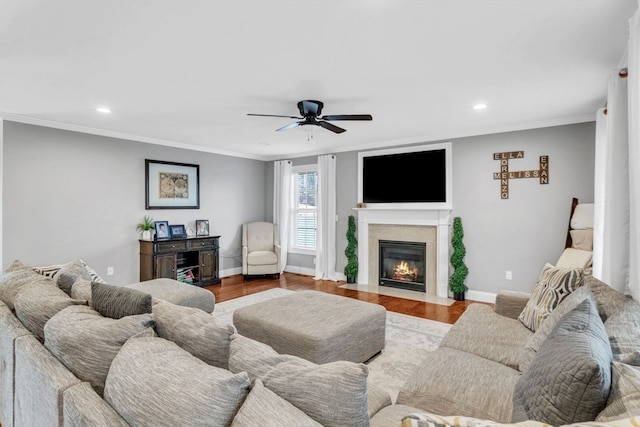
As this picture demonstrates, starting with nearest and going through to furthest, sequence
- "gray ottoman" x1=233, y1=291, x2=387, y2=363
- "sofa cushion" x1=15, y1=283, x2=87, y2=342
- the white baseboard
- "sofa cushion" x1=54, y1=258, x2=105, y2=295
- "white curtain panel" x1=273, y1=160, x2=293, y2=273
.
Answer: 1. "sofa cushion" x1=15, y1=283, x2=87, y2=342
2. "sofa cushion" x1=54, y1=258, x2=105, y2=295
3. "gray ottoman" x1=233, y1=291, x2=387, y2=363
4. the white baseboard
5. "white curtain panel" x1=273, y1=160, x2=293, y2=273

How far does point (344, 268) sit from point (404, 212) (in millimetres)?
1566

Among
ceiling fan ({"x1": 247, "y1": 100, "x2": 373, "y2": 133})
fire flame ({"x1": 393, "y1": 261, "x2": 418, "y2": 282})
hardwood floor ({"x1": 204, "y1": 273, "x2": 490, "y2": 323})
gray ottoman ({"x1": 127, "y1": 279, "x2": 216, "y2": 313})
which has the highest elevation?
ceiling fan ({"x1": 247, "y1": 100, "x2": 373, "y2": 133})

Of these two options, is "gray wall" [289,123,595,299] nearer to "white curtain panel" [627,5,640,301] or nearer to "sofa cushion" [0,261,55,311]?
"white curtain panel" [627,5,640,301]

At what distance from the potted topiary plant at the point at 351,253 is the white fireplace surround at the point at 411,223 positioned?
0.07 meters

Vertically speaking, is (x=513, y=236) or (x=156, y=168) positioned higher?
(x=156, y=168)

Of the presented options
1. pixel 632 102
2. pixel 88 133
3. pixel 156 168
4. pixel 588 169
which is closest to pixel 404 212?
pixel 588 169

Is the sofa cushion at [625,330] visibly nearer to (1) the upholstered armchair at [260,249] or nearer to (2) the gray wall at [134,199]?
(2) the gray wall at [134,199]

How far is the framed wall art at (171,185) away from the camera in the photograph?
535cm

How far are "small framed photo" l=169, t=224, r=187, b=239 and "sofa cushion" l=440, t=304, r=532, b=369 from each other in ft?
15.2

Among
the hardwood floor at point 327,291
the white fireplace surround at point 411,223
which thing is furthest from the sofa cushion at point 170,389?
the white fireplace surround at point 411,223

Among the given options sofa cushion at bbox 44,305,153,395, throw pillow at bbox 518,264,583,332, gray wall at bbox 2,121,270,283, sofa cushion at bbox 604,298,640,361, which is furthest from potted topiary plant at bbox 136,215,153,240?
sofa cushion at bbox 604,298,640,361

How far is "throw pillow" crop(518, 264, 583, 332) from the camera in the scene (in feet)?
7.05

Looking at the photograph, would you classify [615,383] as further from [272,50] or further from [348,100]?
[348,100]

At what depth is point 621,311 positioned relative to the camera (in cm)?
157
